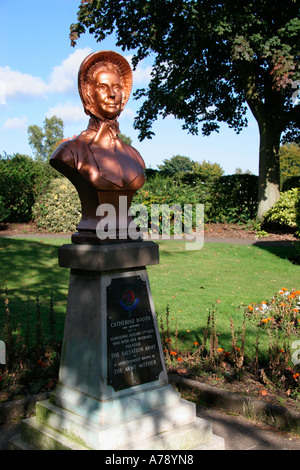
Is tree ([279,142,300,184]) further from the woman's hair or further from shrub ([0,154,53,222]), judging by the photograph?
the woman's hair

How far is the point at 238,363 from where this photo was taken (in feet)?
15.6

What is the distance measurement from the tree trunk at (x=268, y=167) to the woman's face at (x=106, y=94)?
14.6 m

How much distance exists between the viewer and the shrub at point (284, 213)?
53.3 feet

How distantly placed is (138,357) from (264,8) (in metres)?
A: 15.0

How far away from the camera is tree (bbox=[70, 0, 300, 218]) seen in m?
14.2

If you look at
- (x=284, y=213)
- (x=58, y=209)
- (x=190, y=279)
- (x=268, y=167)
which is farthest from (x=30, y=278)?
(x=268, y=167)

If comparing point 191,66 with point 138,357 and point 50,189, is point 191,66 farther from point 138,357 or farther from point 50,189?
point 138,357

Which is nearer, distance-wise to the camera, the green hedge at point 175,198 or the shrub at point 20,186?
the green hedge at point 175,198

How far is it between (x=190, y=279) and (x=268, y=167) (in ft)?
31.9

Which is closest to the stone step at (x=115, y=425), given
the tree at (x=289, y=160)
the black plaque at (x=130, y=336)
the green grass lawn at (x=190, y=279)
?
the black plaque at (x=130, y=336)

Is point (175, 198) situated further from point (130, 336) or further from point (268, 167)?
point (130, 336)

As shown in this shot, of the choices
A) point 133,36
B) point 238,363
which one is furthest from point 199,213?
point 238,363

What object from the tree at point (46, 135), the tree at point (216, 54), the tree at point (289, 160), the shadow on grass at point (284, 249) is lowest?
the shadow on grass at point (284, 249)

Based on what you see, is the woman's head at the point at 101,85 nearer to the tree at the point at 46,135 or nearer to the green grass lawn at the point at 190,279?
the green grass lawn at the point at 190,279
